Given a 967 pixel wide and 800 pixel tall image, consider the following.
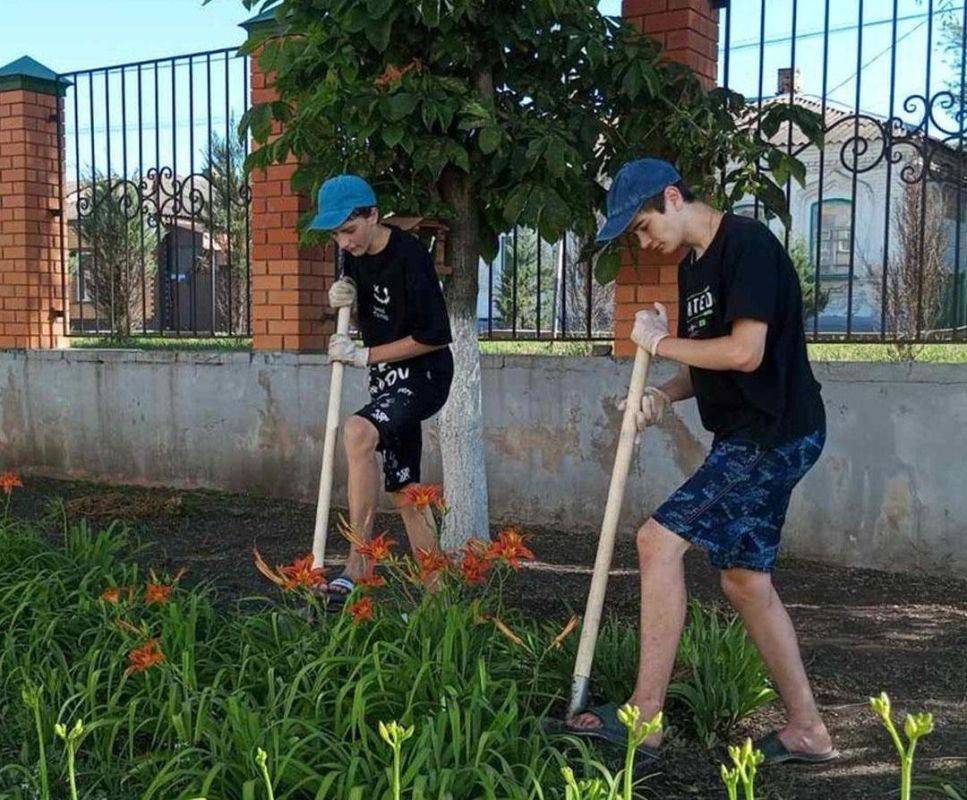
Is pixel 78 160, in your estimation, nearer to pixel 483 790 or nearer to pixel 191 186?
pixel 191 186

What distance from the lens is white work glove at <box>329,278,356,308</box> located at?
392cm

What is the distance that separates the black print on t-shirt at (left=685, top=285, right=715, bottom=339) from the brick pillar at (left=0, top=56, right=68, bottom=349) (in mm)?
6562

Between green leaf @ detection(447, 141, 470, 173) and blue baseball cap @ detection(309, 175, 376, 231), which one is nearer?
blue baseball cap @ detection(309, 175, 376, 231)

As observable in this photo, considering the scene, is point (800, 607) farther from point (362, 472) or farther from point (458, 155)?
point (458, 155)

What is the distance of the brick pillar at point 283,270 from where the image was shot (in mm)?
6582

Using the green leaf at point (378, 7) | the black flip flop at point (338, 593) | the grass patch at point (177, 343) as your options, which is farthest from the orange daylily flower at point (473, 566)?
the grass patch at point (177, 343)

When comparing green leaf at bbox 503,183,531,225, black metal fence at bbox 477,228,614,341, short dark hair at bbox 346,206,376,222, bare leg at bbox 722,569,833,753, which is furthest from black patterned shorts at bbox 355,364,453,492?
bare leg at bbox 722,569,833,753

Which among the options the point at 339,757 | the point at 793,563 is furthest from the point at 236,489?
the point at 339,757

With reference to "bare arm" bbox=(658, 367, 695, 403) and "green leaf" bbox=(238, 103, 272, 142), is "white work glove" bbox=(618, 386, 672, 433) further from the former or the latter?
"green leaf" bbox=(238, 103, 272, 142)

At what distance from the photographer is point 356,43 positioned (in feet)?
13.6

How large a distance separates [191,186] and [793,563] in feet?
15.1

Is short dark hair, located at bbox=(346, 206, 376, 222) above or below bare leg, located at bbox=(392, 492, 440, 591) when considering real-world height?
above

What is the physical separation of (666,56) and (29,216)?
518cm

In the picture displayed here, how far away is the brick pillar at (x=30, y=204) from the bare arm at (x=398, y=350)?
523cm
